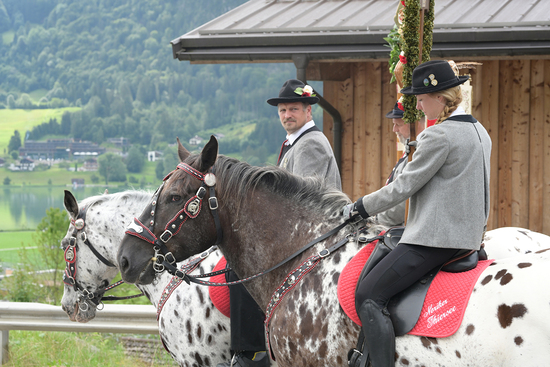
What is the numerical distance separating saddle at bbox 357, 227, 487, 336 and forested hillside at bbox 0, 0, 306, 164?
5178 centimetres

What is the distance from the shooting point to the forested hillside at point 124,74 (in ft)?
213

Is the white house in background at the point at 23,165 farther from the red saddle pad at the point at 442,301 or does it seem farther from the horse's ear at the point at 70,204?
the red saddle pad at the point at 442,301

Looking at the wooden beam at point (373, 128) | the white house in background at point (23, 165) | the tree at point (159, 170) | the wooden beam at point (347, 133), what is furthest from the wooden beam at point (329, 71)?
the white house in background at point (23, 165)

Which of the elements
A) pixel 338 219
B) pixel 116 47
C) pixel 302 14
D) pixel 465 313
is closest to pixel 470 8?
pixel 302 14

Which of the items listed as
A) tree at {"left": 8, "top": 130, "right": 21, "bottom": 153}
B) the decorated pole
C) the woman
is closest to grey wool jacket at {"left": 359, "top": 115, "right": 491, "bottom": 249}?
the woman

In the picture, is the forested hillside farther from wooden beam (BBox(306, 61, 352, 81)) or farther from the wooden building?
the wooden building

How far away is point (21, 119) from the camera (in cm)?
7219

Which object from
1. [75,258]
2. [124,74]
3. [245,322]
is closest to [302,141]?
[245,322]

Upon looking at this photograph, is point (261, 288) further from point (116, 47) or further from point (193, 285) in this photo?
point (116, 47)

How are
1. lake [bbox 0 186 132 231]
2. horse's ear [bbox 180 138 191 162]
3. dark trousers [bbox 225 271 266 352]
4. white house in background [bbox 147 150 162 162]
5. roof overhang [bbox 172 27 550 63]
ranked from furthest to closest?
lake [bbox 0 186 132 231], white house in background [bbox 147 150 162 162], roof overhang [bbox 172 27 550 63], dark trousers [bbox 225 271 266 352], horse's ear [bbox 180 138 191 162]

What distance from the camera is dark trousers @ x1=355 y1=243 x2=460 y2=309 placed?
2.38 m

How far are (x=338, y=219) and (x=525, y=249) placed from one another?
1629 mm

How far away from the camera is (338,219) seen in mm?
2846

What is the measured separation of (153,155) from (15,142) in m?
23.4
